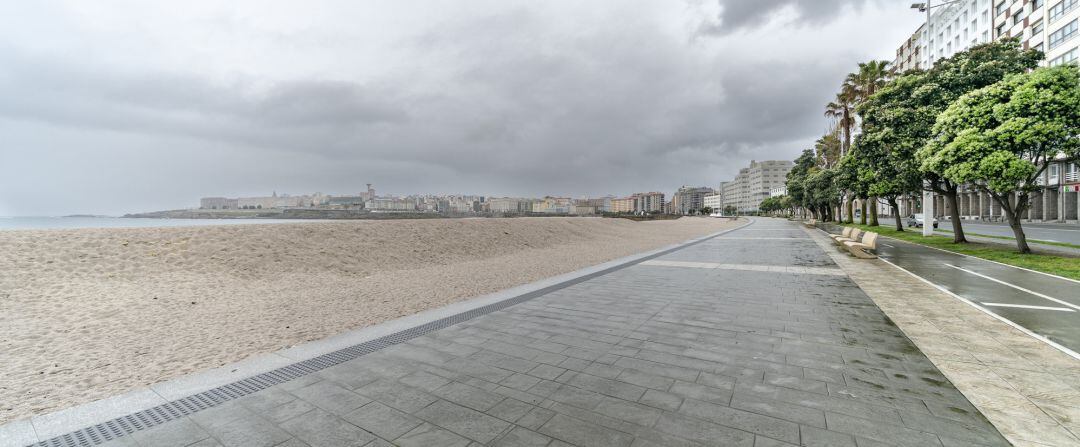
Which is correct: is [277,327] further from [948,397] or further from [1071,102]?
[1071,102]

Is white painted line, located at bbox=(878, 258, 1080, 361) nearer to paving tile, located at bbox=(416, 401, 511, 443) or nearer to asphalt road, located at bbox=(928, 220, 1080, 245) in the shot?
paving tile, located at bbox=(416, 401, 511, 443)

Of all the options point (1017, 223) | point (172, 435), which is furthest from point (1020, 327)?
point (1017, 223)

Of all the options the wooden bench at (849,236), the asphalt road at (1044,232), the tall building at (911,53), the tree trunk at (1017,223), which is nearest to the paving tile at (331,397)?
the wooden bench at (849,236)

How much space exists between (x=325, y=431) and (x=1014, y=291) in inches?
451

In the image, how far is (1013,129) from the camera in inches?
465

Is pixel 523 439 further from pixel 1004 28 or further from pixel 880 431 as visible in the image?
pixel 1004 28

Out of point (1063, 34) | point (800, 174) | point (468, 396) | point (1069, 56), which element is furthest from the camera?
point (800, 174)

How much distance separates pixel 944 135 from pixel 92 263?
24556 mm

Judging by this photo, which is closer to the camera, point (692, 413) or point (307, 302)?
point (692, 413)

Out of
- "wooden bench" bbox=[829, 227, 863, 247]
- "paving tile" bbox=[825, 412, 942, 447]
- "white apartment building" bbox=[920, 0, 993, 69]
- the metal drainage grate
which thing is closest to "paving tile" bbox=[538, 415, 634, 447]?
"paving tile" bbox=[825, 412, 942, 447]

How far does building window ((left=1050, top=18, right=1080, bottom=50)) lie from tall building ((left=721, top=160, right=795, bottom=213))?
116 metres

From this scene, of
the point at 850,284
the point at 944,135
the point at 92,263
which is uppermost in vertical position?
the point at 944,135

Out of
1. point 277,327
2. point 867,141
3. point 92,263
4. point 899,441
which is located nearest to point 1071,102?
point 867,141

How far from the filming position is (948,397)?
327 centimetres
